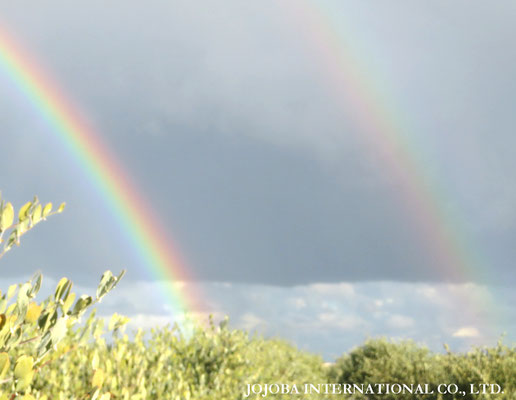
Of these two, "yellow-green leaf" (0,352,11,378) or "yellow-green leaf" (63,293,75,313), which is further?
"yellow-green leaf" (63,293,75,313)

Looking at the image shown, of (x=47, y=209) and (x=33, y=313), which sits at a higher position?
(x=47, y=209)

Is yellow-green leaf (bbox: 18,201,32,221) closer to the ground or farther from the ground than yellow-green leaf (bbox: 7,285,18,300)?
farther from the ground

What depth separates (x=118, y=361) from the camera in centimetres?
888

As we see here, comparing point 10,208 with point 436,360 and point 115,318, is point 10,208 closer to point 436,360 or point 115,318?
point 115,318

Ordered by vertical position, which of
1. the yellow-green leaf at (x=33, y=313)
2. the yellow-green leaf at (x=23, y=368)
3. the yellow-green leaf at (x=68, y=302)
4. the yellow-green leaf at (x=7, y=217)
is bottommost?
the yellow-green leaf at (x=23, y=368)

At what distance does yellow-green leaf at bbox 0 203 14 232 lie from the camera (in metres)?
3.35

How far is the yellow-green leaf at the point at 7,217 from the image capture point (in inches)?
132

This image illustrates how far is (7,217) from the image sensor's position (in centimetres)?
338

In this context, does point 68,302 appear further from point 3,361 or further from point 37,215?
point 37,215

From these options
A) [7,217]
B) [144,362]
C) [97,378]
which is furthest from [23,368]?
[144,362]

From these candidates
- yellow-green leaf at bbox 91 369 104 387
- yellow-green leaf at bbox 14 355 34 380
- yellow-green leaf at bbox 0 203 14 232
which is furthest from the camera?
yellow-green leaf at bbox 91 369 104 387

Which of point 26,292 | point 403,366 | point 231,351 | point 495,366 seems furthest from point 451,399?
point 26,292

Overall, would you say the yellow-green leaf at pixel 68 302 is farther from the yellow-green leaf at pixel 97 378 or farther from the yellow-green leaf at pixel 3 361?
the yellow-green leaf at pixel 97 378

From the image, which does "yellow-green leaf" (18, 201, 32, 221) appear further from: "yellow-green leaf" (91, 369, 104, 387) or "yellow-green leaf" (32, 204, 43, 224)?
"yellow-green leaf" (91, 369, 104, 387)
